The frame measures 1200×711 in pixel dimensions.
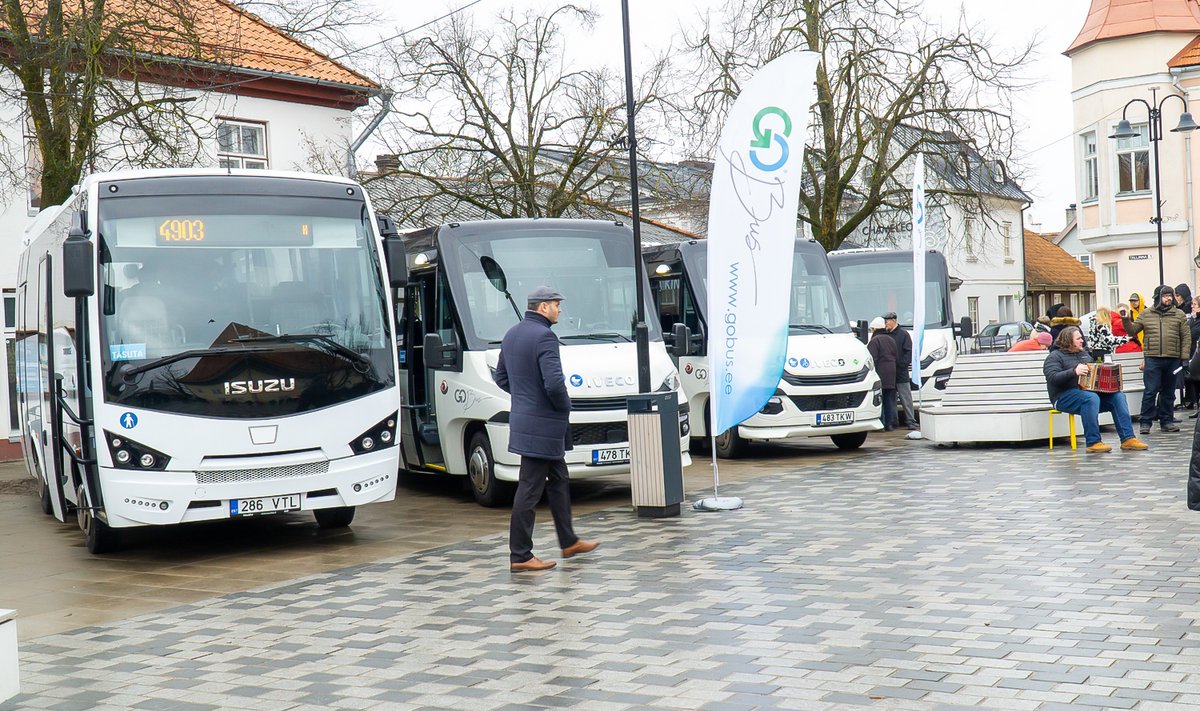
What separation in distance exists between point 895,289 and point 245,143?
1223 centimetres

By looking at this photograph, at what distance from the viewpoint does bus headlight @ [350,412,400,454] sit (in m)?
10.6

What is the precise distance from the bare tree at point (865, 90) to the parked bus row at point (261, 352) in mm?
16886

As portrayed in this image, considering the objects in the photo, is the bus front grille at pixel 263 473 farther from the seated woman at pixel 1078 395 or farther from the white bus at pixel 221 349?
the seated woman at pixel 1078 395

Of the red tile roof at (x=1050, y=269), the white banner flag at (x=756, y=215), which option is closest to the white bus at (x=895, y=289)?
the white banner flag at (x=756, y=215)

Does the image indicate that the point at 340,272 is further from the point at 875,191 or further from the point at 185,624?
the point at 875,191

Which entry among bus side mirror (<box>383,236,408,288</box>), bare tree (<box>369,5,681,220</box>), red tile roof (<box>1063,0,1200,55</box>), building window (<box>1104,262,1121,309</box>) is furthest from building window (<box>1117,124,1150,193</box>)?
bus side mirror (<box>383,236,408,288</box>)

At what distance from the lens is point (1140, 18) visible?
38.5 m

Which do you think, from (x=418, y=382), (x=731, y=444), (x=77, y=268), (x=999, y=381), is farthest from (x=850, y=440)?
(x=77, y=268)

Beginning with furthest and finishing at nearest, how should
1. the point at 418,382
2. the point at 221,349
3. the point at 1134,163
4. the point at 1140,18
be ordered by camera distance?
the point at 1134,163 < the point at 1140,18 < the point at 418,382 < the point at 221,349

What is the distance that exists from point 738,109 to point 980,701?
268 inches

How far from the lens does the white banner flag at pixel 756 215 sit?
1116 centimetres

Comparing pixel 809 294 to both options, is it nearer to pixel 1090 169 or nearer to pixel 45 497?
pixel 45 497

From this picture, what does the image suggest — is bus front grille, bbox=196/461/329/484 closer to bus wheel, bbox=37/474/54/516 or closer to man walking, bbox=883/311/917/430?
bus wheel, bbox=37/474/54/516

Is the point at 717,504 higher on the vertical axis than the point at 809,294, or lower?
lower
